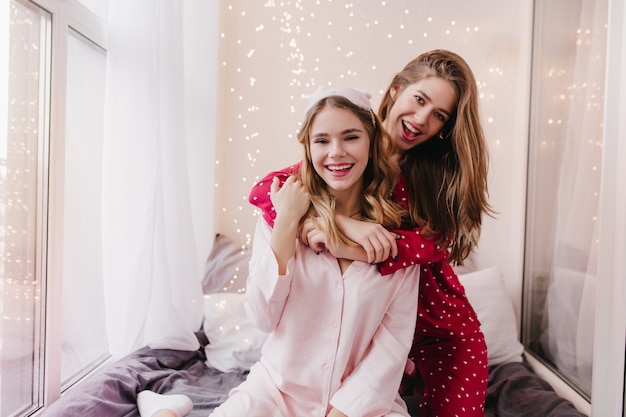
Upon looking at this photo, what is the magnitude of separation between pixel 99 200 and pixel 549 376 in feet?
5.90

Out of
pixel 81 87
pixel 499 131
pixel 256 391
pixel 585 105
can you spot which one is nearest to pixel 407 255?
pixel 256 391

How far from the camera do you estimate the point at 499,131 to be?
7.32ft

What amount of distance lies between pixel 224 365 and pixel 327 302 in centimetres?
78

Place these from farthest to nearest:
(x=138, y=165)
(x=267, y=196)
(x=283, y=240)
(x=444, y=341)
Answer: (x=138, y=165), (x=444, y=341), (x=267, y=196), (x=283, y=240)

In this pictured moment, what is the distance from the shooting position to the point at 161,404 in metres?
1.28

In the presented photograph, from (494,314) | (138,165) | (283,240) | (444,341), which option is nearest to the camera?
(283,240)

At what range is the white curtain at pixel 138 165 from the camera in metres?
1.50

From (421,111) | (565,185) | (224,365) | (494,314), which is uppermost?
(421,111)

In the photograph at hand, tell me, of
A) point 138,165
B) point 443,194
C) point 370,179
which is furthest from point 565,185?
point 138,165

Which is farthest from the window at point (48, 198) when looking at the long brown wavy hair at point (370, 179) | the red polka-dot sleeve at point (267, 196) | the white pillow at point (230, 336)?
the long brown wavy hair at point (370, 179)

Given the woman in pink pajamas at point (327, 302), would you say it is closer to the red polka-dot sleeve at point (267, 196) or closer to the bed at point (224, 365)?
the red polka-dot sleeve at point (267, 196)

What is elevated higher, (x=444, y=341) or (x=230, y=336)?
(x=444, y=341)

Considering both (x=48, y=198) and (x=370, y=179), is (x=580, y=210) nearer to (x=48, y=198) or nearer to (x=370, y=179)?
(x=370, y=179)

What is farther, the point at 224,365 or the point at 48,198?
the point at 224,365
